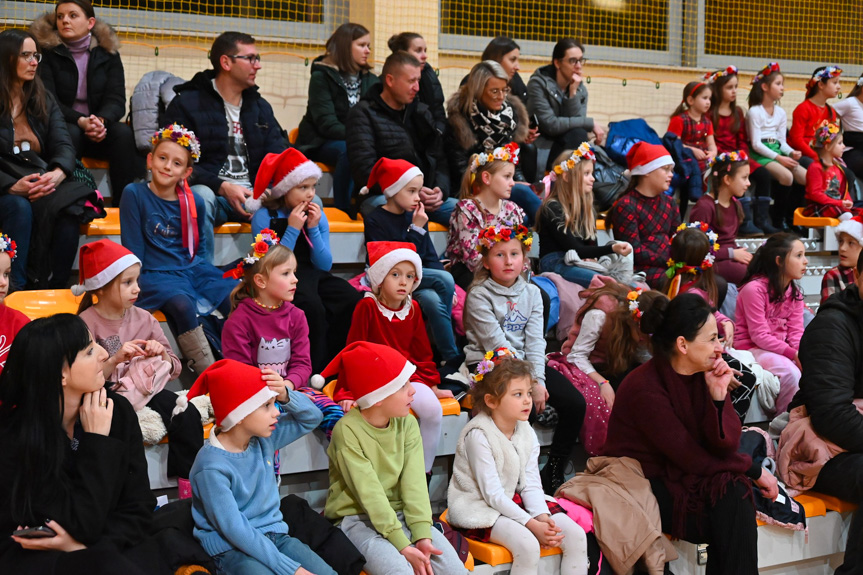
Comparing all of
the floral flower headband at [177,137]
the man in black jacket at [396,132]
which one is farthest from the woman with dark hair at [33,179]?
the man in black jacket at [396,132]

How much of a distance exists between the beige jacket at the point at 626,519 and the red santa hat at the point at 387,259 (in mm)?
1192

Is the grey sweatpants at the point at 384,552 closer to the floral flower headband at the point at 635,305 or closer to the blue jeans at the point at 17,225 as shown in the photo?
the floral flower headband at the point at 635,305

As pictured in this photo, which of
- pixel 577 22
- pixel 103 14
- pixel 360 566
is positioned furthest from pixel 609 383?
pixel 577 22

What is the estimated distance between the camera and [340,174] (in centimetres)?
581

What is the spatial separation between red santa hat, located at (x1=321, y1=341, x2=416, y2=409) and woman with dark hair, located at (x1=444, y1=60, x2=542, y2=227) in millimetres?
2536

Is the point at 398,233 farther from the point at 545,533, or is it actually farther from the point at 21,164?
the point at 545,533

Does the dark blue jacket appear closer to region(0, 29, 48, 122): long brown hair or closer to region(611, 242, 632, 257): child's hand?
region(0, 29, 48, 122): long brown hair

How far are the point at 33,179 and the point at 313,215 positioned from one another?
4.14 feet

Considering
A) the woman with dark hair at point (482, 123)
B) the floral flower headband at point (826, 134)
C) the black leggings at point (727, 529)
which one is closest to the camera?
the black leggings at point (727, 529)

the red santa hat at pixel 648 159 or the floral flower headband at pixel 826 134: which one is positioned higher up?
the floral flower headband at pixel 826 134

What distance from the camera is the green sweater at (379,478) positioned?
3.35 meters

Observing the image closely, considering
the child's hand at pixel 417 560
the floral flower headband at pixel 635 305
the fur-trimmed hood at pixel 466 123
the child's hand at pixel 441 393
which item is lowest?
the child's hand at pixel 417 560

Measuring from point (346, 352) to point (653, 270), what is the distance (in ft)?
8.26

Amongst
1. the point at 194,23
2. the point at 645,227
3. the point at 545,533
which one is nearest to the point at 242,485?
the point at 545,533
